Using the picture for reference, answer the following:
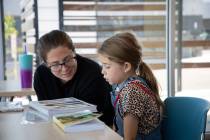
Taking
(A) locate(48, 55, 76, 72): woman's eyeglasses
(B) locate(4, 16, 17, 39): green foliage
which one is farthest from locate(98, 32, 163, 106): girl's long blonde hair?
(B) locate(4, 16, 17, 39): green foliage

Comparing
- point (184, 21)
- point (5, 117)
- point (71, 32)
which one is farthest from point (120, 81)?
point (184, 21)

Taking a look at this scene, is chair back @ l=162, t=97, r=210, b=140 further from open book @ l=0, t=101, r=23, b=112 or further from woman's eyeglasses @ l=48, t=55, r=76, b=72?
open book @ l=0, t=101, r=23, b=112

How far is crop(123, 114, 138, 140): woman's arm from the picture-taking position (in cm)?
123

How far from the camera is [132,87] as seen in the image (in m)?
1.31

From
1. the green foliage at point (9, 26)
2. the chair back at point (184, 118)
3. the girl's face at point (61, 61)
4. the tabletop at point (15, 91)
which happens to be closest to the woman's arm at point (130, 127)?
the chair back at point (184, 118)

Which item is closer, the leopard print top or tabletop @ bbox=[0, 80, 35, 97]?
the leopard print top

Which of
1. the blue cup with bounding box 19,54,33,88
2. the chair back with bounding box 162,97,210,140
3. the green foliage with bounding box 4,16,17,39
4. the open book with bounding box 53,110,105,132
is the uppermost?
the green foliage with bounding box 4,16,17,39

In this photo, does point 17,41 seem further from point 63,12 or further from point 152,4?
point 152,4

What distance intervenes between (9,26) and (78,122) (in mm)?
2297

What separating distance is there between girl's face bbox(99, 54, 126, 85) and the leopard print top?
0.33ft

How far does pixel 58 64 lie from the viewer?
1.54m

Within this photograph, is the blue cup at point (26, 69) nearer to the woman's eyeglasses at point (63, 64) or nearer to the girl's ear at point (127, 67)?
the woman's eyeglasses at point (63, 64)

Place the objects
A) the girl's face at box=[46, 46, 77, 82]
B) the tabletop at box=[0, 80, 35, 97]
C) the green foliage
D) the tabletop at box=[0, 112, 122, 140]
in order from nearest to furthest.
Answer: the tabletop at box=[0, 112, 122, 140]
the girl's face at box=[46, 46, 77, 82]
the tabletop at box=[0, 80, 35, 97]
the green foliage

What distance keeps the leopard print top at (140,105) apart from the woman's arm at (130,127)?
0.02m
